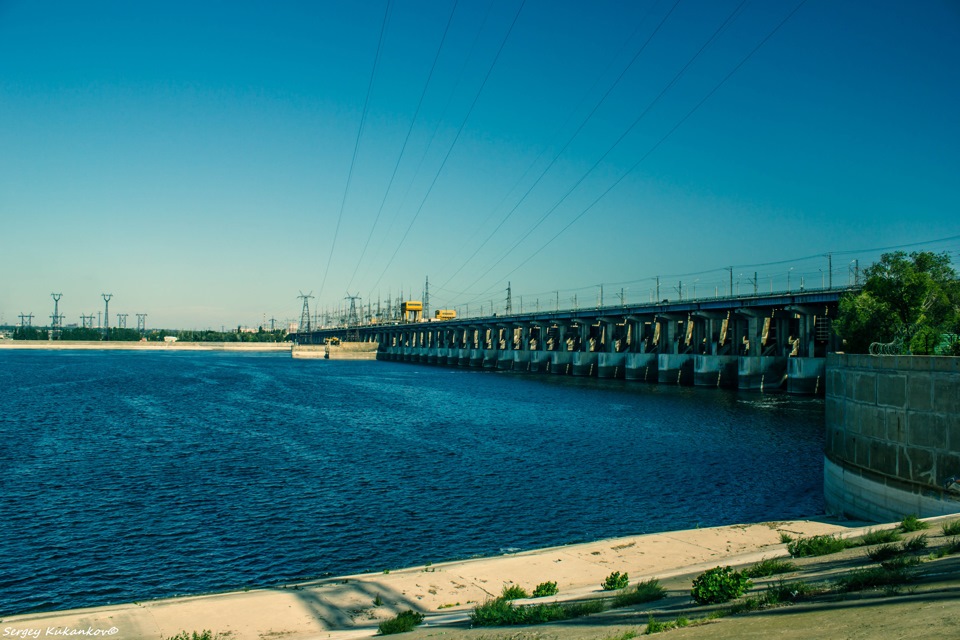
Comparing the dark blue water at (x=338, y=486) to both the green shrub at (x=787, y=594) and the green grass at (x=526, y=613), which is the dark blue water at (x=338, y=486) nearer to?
the green grass at (x=526, y=613)

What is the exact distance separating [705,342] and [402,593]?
97112 mm

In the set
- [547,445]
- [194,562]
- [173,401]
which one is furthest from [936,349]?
[173,401]

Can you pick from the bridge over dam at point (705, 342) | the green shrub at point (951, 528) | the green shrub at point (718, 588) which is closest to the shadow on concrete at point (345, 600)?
the green shrub at point (718, 588)

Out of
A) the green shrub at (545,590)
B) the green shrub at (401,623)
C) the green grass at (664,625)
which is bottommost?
the green shrub at (545,590)

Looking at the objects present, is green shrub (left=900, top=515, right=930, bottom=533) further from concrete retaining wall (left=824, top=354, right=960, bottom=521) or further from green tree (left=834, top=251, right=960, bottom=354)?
green tree (left=834, top=251, right=960, bottom=354)

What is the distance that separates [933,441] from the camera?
2147 centimetres

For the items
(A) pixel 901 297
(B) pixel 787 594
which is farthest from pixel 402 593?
(A) pixel 901 297

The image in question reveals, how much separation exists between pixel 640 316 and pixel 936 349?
3423 inches

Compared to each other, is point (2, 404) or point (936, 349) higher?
point (936, 349)

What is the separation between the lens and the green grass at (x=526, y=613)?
14.3 m

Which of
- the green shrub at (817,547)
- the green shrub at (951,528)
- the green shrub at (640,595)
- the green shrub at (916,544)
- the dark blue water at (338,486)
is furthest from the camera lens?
the dark blue water at (338,486)

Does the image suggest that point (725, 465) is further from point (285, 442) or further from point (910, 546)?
point (285, 442)

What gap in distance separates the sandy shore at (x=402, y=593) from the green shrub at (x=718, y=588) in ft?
12.7

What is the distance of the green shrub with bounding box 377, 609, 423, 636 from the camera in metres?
14.6
